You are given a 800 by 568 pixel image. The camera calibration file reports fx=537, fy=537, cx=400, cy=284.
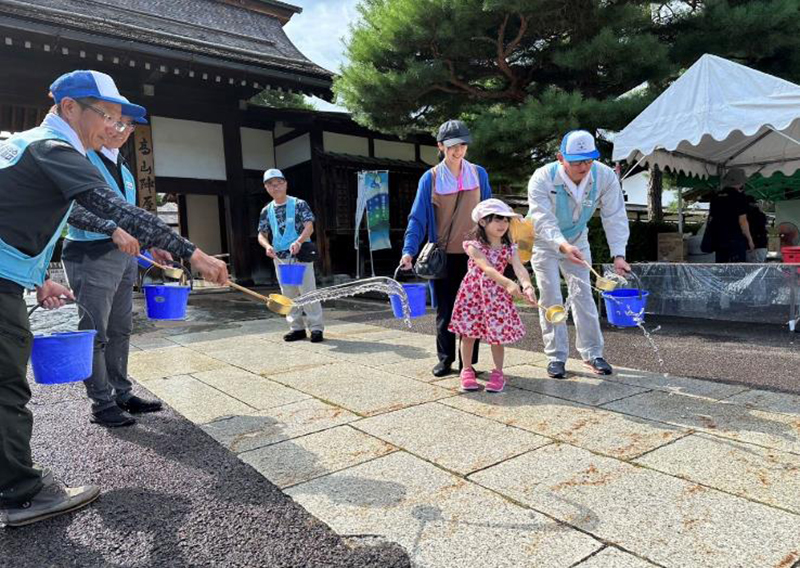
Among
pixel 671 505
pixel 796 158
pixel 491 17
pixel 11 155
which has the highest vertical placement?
pixel 491 17

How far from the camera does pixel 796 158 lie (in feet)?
27.5

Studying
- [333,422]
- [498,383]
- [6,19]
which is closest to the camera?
[333,422]

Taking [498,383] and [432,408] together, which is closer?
[432,408]

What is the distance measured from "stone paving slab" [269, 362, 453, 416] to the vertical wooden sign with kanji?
710cm

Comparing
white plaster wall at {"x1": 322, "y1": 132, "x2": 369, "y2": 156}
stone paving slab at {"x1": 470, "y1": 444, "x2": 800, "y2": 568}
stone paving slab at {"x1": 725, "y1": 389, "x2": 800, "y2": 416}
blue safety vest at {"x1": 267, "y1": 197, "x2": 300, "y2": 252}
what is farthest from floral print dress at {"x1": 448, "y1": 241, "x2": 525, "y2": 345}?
white plaster wall at {"x1": 322, "y1": 132, "x2": 369, "y2": 156}

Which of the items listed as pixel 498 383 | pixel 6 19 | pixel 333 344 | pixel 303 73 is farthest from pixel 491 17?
pixel 6 19

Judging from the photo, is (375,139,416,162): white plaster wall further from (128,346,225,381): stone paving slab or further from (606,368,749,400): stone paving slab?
(606,368,749,400): stone paving slab

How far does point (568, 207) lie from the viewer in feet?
12.9

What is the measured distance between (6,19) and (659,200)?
1102 cm

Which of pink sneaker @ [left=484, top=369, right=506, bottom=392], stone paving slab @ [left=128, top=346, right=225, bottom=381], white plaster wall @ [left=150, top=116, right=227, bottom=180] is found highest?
white plaster wall @ [left=150, top=116, right=227, bottom=180]

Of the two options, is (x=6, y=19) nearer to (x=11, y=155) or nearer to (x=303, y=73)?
(x=303, y=73)

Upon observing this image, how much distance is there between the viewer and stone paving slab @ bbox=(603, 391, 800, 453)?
2.68 metres

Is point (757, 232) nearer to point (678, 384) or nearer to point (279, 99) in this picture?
point (678, 384)

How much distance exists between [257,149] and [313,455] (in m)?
10.6
